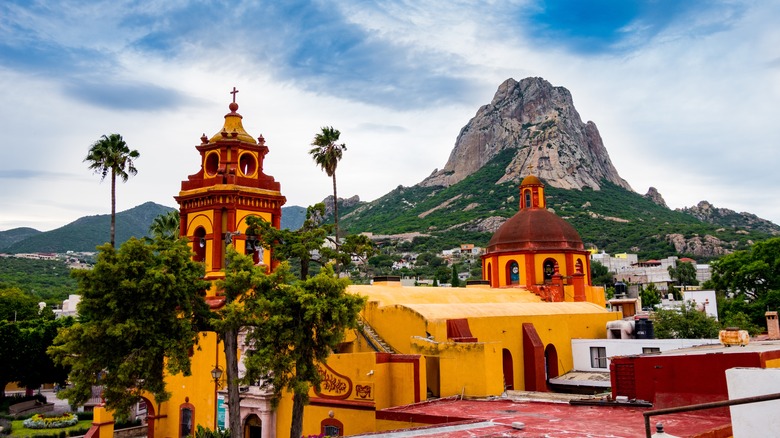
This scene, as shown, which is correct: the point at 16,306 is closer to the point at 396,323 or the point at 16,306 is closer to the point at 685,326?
the point at 396,323

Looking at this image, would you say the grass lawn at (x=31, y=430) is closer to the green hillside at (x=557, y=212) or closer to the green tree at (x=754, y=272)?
the green tree at (x=754, y=272)

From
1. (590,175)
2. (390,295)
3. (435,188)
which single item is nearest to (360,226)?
(435,188)

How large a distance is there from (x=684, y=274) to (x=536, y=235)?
2284 inches

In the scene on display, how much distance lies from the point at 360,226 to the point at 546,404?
120 metres

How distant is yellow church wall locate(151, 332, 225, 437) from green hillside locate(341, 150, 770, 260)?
87687 mm

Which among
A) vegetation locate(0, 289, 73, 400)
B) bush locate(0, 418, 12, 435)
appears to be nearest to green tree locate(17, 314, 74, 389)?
vegetation locate(0, 289, 73, 400)

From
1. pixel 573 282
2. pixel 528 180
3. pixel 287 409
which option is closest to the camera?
pixel 287 409

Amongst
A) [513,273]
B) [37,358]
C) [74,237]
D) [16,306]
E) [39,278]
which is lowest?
[37,358]

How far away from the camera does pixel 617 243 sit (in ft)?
347

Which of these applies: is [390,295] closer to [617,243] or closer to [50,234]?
[617,243]

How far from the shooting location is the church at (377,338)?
1802cm

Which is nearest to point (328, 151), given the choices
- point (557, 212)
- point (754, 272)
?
point (754, 272)

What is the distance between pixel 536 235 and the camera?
115 feet

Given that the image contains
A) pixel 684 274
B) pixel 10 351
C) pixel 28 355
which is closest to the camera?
pixel 10 351
